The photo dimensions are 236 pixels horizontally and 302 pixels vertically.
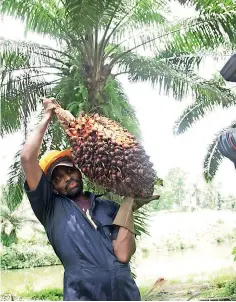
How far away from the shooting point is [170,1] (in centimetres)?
590

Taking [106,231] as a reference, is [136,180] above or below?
above

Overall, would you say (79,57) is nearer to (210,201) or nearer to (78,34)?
(78,34)

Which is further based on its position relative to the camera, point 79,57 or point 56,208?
point 79,57

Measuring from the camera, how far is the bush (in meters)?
9.65

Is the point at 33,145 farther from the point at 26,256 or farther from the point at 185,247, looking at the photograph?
the point at 26,256

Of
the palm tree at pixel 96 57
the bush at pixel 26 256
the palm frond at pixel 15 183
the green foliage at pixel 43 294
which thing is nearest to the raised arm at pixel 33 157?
the palm tree at pixel 96 57

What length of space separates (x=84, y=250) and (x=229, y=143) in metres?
0.54

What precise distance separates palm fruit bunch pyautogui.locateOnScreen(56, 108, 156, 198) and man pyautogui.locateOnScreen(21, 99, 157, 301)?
0.06m

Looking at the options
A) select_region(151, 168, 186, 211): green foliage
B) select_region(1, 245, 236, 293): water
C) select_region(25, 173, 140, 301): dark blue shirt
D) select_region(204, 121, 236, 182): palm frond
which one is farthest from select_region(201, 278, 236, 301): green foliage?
select_region(25, 173, 140, 301): dark blue shirt

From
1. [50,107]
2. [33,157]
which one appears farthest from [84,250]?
[50,107]

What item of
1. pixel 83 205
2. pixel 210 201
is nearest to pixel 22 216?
pixel 210 201

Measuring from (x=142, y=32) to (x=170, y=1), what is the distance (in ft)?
1.79

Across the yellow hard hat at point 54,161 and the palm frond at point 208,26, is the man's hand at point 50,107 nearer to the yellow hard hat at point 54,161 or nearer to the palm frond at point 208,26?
Answer: the yellow hard hat at point 54,161

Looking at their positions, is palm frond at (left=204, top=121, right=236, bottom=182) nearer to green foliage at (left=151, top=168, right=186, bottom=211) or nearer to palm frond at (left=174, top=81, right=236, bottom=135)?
palm frond at (left=174, top=81, right=236, bottom=135)
